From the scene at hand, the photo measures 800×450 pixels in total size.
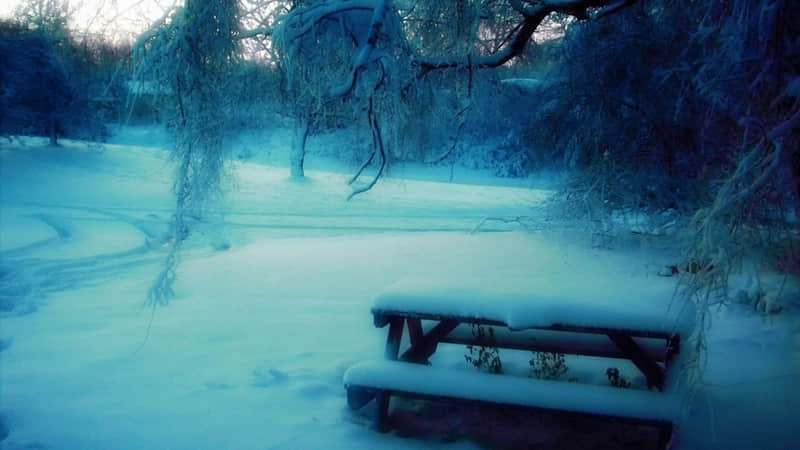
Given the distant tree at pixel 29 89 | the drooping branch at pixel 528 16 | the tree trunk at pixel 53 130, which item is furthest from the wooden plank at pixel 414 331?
the tree trunk at pixel 53 130

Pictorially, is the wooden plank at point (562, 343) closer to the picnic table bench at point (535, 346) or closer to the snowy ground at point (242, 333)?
the picnic table bench at point (535, 346)

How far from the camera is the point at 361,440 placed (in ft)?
11.2

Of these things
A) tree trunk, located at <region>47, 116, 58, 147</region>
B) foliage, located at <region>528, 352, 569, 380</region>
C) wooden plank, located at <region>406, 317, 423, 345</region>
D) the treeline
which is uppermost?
the treeline

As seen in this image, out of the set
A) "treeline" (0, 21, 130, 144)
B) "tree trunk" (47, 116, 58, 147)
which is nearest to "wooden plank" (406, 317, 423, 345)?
"treeline" (0, 21, 130, 144)

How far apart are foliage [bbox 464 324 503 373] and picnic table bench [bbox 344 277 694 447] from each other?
28mm

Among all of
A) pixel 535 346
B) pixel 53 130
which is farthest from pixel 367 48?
pixel 53 130

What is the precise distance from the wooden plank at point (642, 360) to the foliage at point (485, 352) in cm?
78

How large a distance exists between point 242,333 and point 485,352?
238cm

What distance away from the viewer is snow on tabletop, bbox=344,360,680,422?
292 cm

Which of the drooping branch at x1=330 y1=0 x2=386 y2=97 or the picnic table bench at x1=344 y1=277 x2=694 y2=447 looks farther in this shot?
the drooping branch at x1=330 y1=0 x2=386 y2=97

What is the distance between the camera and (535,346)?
3838 mm

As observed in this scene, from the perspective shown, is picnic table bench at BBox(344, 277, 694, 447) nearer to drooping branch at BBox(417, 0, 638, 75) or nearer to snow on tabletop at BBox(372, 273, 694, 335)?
snow on tabletop at BBox(372, 273, 694, 335)

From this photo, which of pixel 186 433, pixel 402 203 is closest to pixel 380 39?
pixel 186 433

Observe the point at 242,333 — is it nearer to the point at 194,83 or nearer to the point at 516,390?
the point at 194,83
